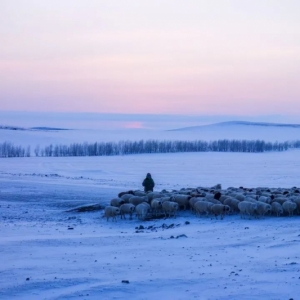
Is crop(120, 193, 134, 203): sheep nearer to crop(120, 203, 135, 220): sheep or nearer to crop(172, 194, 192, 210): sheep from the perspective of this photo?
crop(120, 203, 135, 220): sheep

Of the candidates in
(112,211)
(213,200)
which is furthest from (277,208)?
(112,211)

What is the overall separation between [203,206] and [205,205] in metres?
0.08

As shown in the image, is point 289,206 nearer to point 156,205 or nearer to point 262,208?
point 262,208

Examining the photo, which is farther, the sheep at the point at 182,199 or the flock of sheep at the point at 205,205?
the sheep at the point at 182,199

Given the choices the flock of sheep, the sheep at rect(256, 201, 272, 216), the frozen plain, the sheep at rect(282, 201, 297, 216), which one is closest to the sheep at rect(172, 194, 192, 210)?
the flock of sheep

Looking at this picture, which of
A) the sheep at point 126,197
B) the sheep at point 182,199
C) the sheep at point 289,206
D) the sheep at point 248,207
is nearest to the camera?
the sheep at point 248,207

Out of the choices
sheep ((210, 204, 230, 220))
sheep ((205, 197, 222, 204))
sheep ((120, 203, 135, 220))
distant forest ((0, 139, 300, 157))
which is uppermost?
distant forest ((0, 139, 300, 157))

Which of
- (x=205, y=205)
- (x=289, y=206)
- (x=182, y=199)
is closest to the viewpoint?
(x=289, y=206)

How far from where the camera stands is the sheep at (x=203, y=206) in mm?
16891

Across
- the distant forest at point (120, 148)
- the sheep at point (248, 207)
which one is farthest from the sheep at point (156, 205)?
the distant forest at point (120, 148)

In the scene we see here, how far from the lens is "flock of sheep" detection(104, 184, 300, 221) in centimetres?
1647

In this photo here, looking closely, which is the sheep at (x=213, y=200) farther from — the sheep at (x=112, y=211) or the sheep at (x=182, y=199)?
the sheep at (x=112, y=211)

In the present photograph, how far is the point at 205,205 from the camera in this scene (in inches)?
668

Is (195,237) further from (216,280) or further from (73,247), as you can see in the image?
(216,280)
